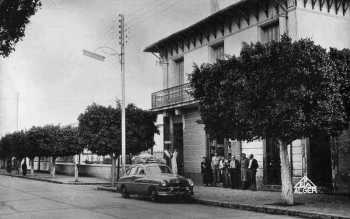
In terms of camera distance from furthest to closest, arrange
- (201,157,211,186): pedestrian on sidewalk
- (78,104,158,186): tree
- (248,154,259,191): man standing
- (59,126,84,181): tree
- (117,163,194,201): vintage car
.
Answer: (59,126,84,181): tree < (78,104,158,186): tree < (201,157,211,186): pedestrian on sidewalk < (248,154,259,191): man standing < (117,163,194,201): vintage car

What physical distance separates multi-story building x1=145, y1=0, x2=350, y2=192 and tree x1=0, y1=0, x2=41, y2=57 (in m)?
7.10

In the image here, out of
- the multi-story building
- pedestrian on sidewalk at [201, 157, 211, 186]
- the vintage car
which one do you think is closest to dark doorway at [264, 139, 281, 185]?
the multi-story building

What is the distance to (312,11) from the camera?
2116cm

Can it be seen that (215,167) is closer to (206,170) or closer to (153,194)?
(206,170)

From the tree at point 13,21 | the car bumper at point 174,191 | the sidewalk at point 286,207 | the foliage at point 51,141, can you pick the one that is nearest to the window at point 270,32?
the sidewalk at point 286,207

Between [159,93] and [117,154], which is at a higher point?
[159,93]

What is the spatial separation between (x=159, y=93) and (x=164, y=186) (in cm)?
1259

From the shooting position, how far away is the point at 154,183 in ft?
59.1

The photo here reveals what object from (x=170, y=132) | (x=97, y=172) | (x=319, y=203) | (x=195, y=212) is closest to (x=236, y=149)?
(x=170, y=132)

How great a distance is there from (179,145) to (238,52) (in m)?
8.05

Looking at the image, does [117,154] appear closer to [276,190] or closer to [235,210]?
[276,190]

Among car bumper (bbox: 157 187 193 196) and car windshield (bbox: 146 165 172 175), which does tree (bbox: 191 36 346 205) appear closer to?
car bumper (bbox: 157 187 193 196)

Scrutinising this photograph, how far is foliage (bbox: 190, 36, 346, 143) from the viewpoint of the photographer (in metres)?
14.5

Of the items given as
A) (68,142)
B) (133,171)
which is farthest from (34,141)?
(133,171)
